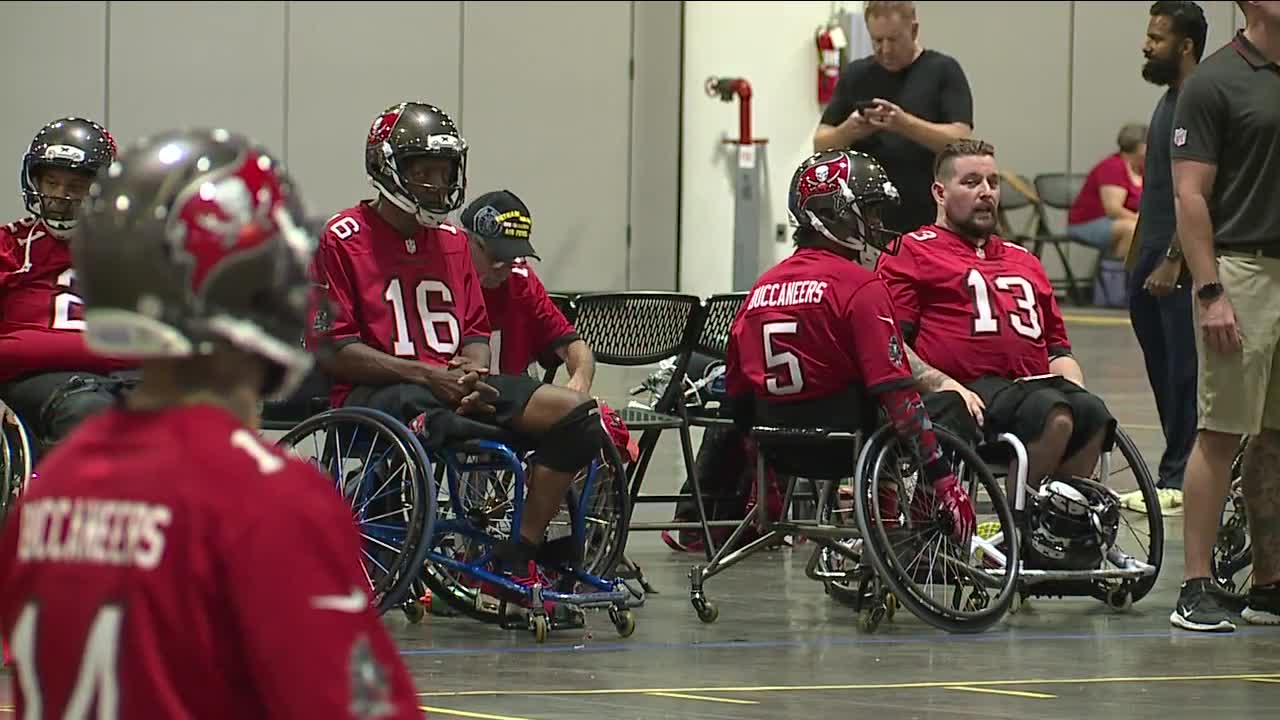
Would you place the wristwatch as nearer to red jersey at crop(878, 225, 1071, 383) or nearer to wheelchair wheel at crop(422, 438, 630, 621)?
red jersey at crop(878, 225, 1071, 383)

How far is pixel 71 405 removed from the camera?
5.26 m

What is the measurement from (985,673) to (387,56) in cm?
1048

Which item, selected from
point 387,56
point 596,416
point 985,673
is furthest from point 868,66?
point 387,56

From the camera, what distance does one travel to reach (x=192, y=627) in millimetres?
1695

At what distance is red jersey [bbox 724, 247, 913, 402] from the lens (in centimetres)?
581

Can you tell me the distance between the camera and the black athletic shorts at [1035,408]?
20.4 ft

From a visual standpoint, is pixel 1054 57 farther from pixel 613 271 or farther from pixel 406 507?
pixel 406 507

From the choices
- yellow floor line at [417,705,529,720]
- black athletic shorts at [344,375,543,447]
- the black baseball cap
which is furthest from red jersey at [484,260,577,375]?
yellow floor line at [417,705,529,720]

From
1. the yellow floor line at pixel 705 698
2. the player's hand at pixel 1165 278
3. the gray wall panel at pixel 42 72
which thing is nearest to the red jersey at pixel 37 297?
the yellow floor line at pixel 705 698

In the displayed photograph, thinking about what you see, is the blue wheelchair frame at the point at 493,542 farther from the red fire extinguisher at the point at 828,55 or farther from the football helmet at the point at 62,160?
the red fire extinguisher at the point at 828,55

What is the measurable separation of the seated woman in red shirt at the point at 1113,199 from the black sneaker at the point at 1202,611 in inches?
448

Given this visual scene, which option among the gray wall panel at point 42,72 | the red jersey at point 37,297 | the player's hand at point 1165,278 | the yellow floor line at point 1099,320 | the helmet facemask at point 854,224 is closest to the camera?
the red jersey at point 37,297

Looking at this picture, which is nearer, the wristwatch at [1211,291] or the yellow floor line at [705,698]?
the yellow floor line at [705,698]

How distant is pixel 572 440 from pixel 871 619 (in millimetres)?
929
